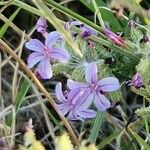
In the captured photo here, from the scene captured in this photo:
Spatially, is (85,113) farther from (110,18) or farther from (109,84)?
(110,18)

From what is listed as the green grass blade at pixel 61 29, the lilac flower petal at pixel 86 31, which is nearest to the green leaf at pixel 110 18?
the lilac flower petal at pixel 86 31

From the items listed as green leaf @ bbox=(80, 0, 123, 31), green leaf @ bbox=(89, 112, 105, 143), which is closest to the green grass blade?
green leaf @ bbox=(89, 112, 105, 143)

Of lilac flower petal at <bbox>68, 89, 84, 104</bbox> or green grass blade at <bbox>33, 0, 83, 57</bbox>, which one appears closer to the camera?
green grass blade at <bbox>33, 0, 83, 57</bbox>

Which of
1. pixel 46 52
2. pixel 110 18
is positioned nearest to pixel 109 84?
pixel 46 52

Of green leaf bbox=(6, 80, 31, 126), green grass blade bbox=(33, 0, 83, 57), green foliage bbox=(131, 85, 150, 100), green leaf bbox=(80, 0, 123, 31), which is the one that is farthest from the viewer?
green leaf bbox=(80, 0, 123, 31)

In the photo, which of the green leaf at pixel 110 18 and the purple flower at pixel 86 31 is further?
the green leaf at pixel 110 18

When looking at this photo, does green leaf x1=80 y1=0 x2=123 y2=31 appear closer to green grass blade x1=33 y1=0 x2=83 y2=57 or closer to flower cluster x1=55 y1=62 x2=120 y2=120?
flower cluster x1=55 y1=62 x2=120 y2=120

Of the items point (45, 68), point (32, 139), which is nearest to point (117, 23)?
point (45, 68)

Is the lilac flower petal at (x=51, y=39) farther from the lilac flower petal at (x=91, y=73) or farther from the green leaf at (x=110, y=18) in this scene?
the green leaf at (x=110, y=18)
